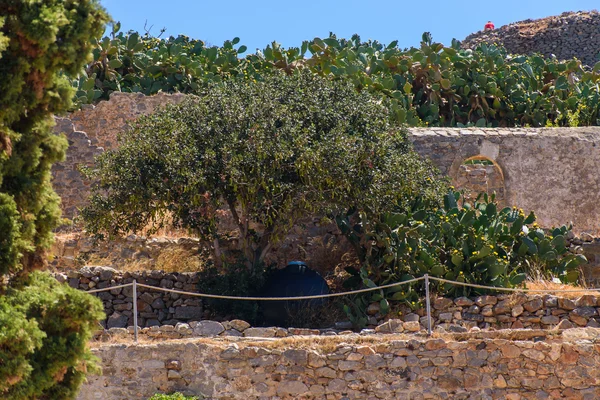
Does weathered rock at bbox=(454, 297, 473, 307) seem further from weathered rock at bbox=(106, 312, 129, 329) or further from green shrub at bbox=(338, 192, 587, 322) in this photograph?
weathered rock at bbox=(106, 312, 129, 329)

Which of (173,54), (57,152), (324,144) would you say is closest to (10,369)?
(57,152)

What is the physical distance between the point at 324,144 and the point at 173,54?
933 cm

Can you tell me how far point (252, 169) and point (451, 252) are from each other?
10.0ft

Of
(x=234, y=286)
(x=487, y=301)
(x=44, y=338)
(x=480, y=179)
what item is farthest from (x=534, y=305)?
(x=44, y=338)

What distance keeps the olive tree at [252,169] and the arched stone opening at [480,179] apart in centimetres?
336

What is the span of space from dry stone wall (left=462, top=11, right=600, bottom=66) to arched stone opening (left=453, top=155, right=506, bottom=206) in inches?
707

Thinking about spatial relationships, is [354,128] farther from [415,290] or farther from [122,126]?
[122,126]

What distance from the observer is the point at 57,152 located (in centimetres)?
934

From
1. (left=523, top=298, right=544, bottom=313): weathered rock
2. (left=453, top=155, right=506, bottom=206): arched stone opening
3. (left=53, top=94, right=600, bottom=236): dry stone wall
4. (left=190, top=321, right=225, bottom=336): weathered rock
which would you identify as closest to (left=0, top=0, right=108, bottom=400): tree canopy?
(left=190, top=321, right=225, bottom=336): weathered rock

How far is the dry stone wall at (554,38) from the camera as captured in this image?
124 ft

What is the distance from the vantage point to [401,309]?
14938mm

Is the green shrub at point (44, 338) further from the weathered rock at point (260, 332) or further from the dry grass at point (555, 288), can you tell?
the dry grass at point (555, 288)

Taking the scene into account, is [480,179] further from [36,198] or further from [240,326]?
[36,198]

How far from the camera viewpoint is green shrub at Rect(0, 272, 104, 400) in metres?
8.70
